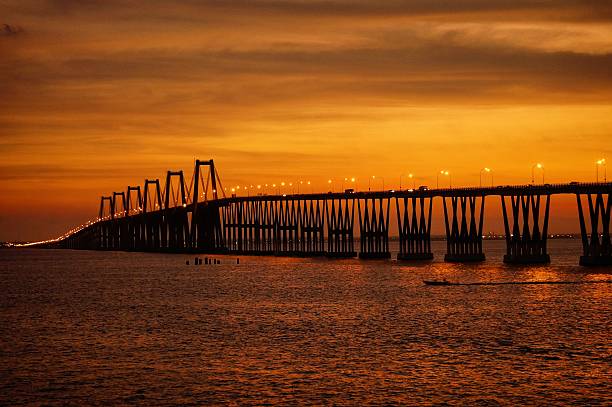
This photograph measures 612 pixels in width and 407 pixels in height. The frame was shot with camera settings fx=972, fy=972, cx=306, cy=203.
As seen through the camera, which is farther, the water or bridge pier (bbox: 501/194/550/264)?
bridge pier (bbox: 501/194/550/264)

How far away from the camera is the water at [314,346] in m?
39.9

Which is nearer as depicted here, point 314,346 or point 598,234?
point 314,346

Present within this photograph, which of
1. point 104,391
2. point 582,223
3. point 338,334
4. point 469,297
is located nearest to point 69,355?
point 104,391

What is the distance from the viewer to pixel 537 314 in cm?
6862

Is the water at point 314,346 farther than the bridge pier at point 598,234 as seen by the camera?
No

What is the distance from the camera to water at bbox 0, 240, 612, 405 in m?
39.9

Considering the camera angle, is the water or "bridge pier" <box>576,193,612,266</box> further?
"bridge pier" <box>576,193,612,266</box>

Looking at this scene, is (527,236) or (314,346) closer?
(314,346)

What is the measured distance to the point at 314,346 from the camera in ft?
173

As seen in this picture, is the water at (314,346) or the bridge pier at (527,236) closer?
the water at (314,346)

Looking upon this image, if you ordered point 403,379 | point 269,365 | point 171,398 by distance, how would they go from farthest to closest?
point 269,365 < point 403,379 < point 171,398

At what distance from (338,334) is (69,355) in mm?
16143

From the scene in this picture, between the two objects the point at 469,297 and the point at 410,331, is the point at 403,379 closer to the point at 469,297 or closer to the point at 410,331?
the point at 410,331

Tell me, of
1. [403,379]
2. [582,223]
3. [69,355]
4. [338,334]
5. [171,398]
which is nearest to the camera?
[171,398]
